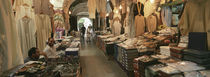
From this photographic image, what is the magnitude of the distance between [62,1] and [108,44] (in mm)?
5486

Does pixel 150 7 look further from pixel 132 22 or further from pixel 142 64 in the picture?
pixel 142 64

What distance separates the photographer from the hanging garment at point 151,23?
4.68 m

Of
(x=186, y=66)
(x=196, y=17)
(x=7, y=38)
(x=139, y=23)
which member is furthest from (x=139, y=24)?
(x=7, y=38)

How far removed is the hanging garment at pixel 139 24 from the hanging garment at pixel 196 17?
2143 mm

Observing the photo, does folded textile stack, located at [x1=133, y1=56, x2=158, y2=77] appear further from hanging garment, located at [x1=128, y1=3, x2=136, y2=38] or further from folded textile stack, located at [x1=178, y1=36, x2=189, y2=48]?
hanging garment, located at [x1=128, y1=3, x2=136, y2=38]

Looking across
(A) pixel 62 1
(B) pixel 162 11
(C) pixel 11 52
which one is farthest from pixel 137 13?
(A) pixel 62 1

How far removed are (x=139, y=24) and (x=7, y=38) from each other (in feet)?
13.7

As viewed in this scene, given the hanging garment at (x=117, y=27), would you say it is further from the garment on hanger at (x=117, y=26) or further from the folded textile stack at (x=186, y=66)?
the folded textile stack at (x=186, y=66)

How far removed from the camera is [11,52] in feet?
5.42

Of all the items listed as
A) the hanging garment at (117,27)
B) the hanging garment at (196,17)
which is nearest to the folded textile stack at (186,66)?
the hanging garment at (196,17)

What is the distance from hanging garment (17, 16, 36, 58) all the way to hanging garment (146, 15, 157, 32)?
3689 mm

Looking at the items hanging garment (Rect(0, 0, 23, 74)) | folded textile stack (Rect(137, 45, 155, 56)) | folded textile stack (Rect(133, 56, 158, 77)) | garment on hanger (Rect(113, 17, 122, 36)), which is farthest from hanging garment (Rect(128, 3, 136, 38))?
hanging garment (Rect(0, 0, 23, 74))

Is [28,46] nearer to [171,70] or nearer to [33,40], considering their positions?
[33,40]

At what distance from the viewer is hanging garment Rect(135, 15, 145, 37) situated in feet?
16.2
